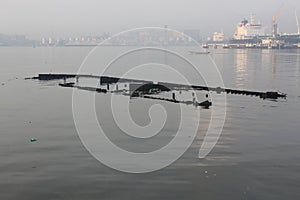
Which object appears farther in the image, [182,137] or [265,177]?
[182,137]

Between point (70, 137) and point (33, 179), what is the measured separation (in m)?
9.66

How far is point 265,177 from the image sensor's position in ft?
69.5

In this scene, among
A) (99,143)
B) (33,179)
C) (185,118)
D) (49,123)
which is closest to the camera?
(33,179)

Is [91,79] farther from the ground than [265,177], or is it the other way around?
[91,79]

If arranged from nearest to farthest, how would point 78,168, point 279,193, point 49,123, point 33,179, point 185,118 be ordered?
point 279,193, point 33,179, point 78,168, point 49,123, point 185,118

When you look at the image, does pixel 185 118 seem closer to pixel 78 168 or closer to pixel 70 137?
pixel 70 137

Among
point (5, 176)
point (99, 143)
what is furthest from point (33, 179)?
point (99, 143)

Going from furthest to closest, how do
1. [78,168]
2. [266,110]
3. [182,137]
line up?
[266,110] → [182,137] → [78,168]

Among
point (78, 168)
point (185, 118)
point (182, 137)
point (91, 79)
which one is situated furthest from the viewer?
point (91, 79)

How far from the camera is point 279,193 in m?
19.0

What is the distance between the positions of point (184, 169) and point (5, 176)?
11284mm

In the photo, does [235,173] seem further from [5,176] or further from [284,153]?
[5,176]

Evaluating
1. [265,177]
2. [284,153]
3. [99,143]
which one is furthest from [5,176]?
[284,153]

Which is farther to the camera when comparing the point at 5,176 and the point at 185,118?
the point at 185,118
